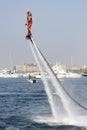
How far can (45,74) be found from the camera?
54.7m

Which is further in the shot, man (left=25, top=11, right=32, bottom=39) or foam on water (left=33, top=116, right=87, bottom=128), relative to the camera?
foam on water (left=33, top=116, right=87, bottom=128)

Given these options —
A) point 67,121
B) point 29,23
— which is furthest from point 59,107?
point 29,23

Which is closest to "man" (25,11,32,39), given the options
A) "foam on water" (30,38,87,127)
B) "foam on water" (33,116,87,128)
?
"foam on water" (30,38,87,127)

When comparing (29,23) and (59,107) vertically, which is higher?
(29,23)

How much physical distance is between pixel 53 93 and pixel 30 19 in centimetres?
1255

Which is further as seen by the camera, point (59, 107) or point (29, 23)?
point (59, 107)

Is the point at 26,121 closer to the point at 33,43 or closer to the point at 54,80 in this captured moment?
the point at 54,80

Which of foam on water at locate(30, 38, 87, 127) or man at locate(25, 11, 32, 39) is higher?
man at locate(25, 11, 32, 39)

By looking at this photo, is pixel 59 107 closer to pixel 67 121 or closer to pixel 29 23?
pixel 67 121

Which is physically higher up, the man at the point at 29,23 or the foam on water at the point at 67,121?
the man at the point at 29,23

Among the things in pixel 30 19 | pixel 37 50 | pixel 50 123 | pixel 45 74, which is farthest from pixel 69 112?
pixel 30 19

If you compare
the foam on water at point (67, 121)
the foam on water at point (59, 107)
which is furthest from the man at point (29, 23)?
the foam on water at point (67, 121)

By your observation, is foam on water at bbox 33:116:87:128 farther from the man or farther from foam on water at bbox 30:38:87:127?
the man

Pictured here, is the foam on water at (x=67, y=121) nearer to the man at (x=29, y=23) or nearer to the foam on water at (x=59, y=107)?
the foam on water at (x=59, y=107)
